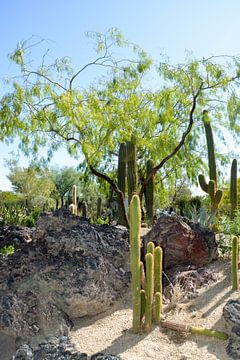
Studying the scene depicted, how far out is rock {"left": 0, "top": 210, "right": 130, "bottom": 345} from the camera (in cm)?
611

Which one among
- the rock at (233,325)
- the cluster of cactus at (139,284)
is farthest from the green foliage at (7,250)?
the rock at (233,325)

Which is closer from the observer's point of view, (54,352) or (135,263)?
(54,352)

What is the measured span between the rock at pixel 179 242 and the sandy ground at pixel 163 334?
0.64 meters

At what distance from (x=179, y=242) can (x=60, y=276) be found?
1.99 meters

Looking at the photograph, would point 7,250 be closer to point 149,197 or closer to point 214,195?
point 214,195

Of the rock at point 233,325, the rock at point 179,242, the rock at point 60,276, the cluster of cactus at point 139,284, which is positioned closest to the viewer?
the rock at point 233,325

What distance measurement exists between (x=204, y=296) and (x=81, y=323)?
5.80 ft

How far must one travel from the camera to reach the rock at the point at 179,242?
7.55 m

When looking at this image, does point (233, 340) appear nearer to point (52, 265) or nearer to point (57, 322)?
point (57, 322)

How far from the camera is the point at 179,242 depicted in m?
7.54

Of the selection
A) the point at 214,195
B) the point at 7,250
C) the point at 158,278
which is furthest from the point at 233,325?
the point at 214,195

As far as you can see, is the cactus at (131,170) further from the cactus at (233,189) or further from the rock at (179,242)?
the rock at (179,242)

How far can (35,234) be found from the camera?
7.63 m

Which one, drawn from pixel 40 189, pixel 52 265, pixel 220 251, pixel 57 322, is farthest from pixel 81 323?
pixel 40 189
